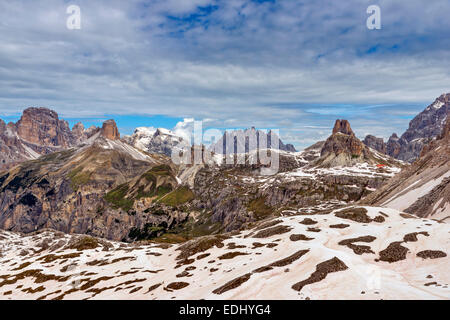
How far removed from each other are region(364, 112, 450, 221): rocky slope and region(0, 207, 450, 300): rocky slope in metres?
52.5

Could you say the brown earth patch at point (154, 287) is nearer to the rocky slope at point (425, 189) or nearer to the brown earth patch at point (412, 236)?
the brown earth patch at point (412, 236)

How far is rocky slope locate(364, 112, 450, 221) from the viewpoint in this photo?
367 ft

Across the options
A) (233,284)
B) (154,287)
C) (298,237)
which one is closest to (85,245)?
(154,287)

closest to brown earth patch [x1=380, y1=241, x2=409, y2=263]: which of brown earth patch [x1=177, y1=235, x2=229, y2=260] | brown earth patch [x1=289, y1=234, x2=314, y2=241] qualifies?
brown earth patch [x1=289, y1=234, x2=314, y2=241]

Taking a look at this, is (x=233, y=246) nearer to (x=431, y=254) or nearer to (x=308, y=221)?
(x=308, y=221)

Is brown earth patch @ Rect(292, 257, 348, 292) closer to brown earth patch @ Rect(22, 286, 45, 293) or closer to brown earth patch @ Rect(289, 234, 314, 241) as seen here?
brown earth patch @ Rect(289, 234, 314, 241)

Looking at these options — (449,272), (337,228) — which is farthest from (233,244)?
(449,272)

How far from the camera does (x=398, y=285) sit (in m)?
33.4

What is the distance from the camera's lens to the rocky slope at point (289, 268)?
35375 mm

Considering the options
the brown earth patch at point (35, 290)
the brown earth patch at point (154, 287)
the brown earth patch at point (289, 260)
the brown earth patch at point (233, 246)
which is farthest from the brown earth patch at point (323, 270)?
the brown earth patch at point (35, 290)

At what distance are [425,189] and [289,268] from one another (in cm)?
12824

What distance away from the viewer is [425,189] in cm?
13438
